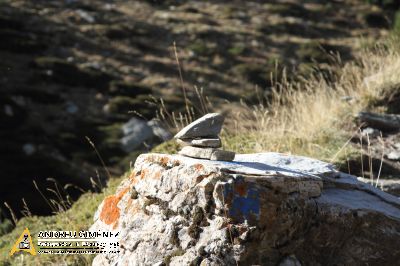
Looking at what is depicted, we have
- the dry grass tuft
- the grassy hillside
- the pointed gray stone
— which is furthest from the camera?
the dry grass tuft

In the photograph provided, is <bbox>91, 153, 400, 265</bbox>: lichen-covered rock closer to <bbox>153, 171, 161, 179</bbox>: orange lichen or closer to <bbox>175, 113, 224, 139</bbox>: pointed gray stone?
<bbox>153, 171, 161, 179</bbox>: orange lichen

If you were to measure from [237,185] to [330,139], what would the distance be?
424cm

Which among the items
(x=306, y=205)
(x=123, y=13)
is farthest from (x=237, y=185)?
(x=123, y=13)

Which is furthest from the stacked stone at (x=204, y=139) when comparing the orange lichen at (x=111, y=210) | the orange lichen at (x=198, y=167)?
the orange lichen at (x=111, y=210)

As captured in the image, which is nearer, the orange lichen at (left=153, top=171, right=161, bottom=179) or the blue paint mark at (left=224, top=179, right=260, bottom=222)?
the blue paint mark at (left=224, top=179, right=260, bottom=222)

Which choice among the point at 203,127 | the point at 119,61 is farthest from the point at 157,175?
the point at 119,61

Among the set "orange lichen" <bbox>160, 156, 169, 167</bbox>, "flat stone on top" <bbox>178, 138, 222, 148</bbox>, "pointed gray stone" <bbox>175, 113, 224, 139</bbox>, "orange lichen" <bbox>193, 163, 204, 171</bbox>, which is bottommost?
"orange lichen" <bbox>160, 156, 169, 167</bbox>

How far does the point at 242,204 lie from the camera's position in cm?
416

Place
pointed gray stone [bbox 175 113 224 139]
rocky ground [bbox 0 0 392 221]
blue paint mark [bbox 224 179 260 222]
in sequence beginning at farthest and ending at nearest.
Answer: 1. rocky ground [bbox 0 0 392 221]
2. pointed gray stone [bbox 175 113 224 139]
3. blue paint mark [bbox 224 179 260 222]

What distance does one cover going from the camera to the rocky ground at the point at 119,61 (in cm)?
1950

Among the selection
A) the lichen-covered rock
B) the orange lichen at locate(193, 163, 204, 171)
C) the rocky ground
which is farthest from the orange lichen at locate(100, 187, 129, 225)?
the rocky ground

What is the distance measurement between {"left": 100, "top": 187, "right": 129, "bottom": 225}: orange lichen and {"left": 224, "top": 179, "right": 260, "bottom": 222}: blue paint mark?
4.50 ft

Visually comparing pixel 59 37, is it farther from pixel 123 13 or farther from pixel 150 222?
pixel 150 222

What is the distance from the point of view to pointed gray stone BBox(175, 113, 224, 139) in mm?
4934
